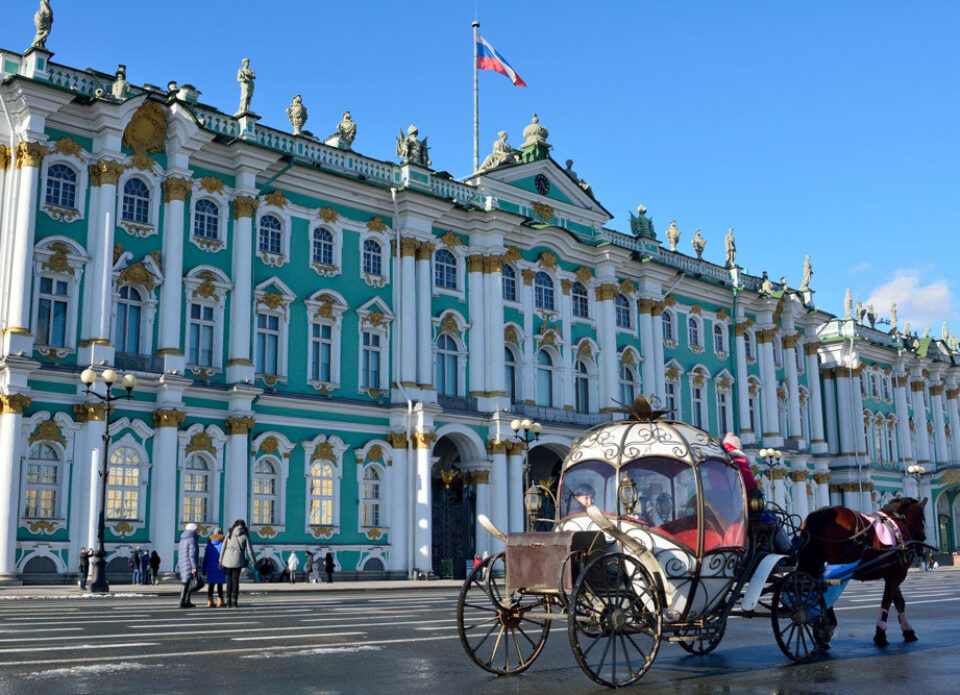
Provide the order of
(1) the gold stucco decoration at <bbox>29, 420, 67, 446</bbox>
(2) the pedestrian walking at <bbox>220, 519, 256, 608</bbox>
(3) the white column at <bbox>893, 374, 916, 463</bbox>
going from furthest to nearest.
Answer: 1. (3) the white column at <bbox>893, 374, 916, 463</bbox>
2. (1) the gold stucco decoration at <bbox>29, 420, 67, 446</bbox>
3. (2) the pedestrian walking at <bbox>220, 519, 256, 608</bbox>

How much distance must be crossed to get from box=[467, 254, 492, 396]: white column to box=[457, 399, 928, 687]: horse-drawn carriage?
2880 cm

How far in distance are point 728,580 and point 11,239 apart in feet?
83.8

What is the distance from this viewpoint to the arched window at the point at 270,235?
116 ft

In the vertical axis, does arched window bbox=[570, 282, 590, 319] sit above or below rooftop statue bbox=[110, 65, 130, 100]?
below

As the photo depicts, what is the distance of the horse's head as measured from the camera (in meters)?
13.6

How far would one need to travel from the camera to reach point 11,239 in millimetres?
29672

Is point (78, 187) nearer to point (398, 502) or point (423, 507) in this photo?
point (398, 502)

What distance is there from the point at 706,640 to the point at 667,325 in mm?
39247

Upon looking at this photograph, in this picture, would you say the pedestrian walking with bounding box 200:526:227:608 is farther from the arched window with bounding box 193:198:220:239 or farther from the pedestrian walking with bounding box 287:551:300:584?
the arched window with bounding box 193:198:220:239

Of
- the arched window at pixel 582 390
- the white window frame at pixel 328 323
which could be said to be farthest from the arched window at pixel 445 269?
the arched window at pixel 582 390

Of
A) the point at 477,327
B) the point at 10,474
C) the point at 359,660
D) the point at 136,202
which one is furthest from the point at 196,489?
the point at 359,660

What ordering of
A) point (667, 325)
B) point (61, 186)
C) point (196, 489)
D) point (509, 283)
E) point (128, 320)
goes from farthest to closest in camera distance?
point (667, 325)
point (509, 283)
point (196, 489)
point (128, 320)
point (61, 186)

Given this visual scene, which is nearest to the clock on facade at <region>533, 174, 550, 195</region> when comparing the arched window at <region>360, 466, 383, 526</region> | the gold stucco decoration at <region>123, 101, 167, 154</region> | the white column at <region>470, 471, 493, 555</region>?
the white column at <region>470, 471, 493, 555</region>

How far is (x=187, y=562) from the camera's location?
65.7 feet
